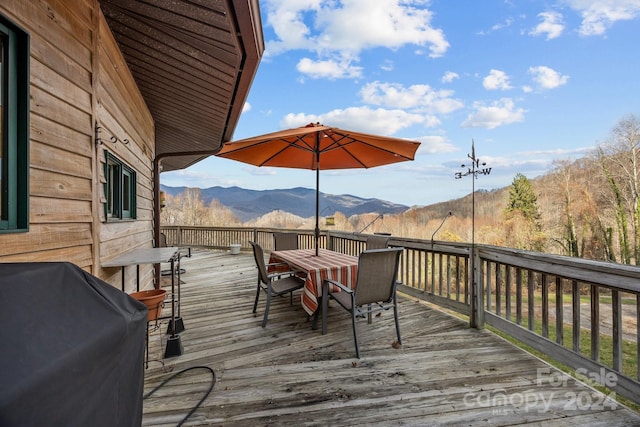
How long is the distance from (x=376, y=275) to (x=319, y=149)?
1.99 m

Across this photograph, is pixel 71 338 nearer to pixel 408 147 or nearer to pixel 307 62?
pixel 408 147

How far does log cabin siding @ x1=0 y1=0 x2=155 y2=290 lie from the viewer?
147 centimetres

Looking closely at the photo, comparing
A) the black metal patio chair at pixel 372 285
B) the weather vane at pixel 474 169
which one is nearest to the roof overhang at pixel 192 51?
the black metal patio chair at pixel 372 285

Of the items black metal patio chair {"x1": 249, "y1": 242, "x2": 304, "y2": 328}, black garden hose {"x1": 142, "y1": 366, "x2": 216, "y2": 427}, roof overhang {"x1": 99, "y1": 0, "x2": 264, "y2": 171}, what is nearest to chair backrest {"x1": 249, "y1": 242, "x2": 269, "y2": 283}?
black metal patio chair {"x1": 249, "y1": 242, "x2": 304, "y2": 328}

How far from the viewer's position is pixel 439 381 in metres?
2.10

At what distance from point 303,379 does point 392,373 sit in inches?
27.1

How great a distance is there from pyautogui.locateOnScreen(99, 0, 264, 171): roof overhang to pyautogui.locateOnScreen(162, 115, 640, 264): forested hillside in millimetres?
9164

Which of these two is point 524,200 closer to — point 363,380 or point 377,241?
point 377,241

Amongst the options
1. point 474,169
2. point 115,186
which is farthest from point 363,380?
A: point 474,169

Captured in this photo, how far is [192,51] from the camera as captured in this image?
244cm

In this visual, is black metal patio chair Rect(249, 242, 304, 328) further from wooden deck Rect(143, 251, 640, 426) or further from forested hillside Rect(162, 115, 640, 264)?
forested hillside Rect(162, 115, 640, 264)

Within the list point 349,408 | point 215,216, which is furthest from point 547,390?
point 215,216

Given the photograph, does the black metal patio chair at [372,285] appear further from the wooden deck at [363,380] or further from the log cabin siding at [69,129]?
the log cabin siding at [69,129]

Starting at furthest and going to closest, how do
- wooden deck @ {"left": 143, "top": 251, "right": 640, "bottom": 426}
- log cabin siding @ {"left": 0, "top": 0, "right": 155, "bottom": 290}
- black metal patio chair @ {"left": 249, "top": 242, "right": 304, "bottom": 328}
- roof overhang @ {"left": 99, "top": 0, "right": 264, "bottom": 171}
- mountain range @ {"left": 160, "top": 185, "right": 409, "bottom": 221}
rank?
mountain range @ {"left": 160, "top": 185, "right": 409, "bottom": 221} → black metal patio chair @ {"left": 249, "top": 242, "right": 304, "bottom": 328} → roof overhang @ {"left": 99, "top": 0, "right": 264, "bottom": 171} → wooden deck @ {"left": 143, "top": 251, "right": 640, "bottom": 426} → log cabin siding @ {"left": 0, "top": 0, "right": 155, "bottom": 290}
